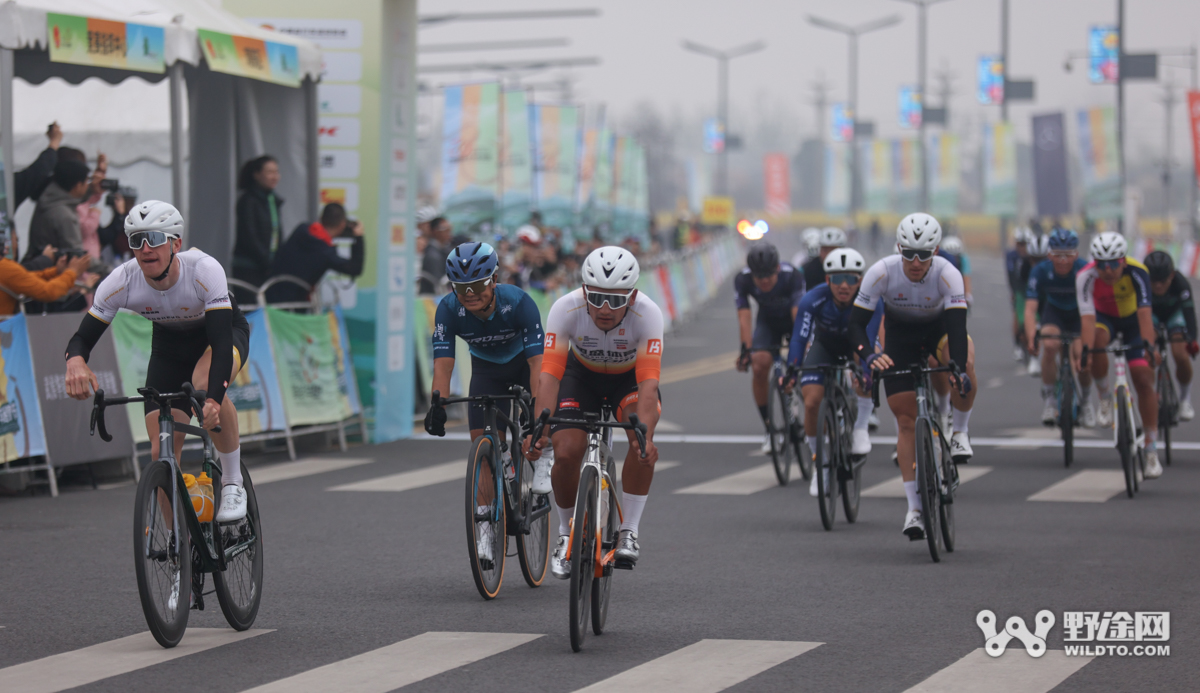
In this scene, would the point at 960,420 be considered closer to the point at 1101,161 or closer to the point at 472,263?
the point at 472,263

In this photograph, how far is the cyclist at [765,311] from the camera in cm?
1359

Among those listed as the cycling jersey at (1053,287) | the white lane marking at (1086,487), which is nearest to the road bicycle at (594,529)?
the white lane marking at (1086,487)

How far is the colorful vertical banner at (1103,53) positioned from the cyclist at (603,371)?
134 feet

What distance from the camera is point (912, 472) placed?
32.2 feet

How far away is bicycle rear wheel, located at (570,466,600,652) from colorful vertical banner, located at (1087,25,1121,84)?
4199 cm

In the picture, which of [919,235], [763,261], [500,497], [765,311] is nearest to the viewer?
[500,497]

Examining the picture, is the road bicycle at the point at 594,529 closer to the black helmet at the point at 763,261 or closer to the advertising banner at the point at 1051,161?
the black helmet at the point at 763,261

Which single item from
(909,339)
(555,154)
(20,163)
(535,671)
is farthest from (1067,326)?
(555,154)

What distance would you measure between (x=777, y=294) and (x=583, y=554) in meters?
6.91

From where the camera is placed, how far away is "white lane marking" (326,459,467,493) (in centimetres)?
1309

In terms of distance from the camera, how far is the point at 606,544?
24.6 ft

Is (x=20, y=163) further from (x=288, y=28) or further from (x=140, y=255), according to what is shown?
(x=140, y=255)

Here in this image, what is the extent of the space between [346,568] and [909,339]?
3990 mm

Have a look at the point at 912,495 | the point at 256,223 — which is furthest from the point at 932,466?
the point at 256,223
